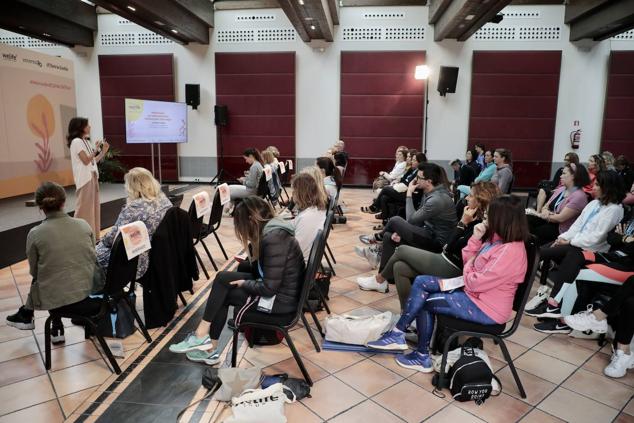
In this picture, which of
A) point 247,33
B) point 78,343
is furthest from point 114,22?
point 78,343

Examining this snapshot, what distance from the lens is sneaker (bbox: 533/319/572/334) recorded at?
3.13 m

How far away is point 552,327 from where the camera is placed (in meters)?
3.17

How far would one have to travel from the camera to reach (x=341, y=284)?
405cm

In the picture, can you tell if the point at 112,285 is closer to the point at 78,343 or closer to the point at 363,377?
the point at 78,343

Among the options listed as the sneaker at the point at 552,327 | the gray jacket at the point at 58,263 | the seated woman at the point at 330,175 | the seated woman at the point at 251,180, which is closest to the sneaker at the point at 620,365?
the sneaker at the point at 552,327

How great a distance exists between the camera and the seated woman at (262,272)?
2285mm

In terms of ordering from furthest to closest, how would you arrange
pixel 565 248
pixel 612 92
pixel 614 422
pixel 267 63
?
pixel 267 63, pixel 612 92, pixel 565 248, pixel 614 422

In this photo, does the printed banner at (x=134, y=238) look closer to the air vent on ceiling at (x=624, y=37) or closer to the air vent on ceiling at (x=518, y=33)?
Result: the air vent on ceiling at (x=518, y=33)

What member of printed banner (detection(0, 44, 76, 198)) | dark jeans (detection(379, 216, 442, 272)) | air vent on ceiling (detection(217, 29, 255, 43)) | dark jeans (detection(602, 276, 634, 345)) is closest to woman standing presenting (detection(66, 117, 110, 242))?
printed banner (detection(0, 44, 76, 198))

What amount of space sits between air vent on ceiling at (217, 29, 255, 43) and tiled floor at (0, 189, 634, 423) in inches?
338

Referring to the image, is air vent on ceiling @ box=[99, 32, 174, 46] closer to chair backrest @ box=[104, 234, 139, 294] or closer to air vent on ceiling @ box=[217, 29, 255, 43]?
air vent on ceiling @ box=[217, 29, 255, 43]

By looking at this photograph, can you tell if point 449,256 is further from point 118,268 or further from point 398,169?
point 398,169

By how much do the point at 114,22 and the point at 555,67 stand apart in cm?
1001

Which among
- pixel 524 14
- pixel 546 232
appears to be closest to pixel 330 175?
pixel 546 232
